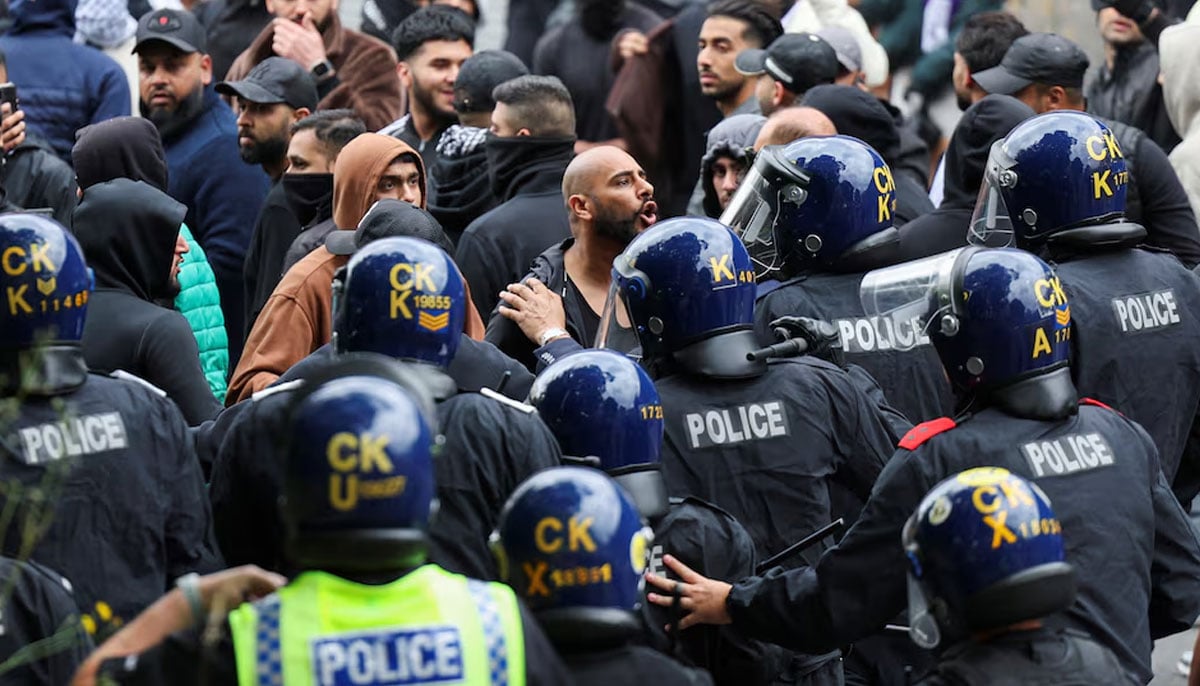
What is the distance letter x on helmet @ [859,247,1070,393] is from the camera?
5465mm

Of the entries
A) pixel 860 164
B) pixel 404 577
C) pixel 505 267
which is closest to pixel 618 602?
pixel 404 577

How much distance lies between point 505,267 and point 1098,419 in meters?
3.60

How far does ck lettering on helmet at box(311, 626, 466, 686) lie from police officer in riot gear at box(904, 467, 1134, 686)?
1239mm

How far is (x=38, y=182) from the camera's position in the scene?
8977 millimetres

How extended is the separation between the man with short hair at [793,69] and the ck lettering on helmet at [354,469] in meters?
6.66

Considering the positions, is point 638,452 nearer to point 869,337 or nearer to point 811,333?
point 811,333

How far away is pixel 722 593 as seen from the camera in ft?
17.8

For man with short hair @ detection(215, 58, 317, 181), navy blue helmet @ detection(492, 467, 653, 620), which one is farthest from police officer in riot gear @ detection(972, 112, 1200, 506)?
man with short hair @ detection(215, 58, 317, 181)

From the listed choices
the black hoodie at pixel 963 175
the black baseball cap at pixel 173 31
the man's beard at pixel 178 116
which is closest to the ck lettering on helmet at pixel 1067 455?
the black hoodie at pixel 963 175

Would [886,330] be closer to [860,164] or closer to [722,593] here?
[860,164]

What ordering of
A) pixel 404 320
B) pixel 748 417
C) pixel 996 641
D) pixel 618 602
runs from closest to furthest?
1. pixel 618 602
2. pixel 996 641
3. pixel 404 320
4. pixel 748 417

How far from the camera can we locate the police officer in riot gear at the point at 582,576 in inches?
166

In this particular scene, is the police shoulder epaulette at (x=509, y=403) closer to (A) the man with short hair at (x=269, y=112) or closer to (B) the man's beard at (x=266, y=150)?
(A) the man with short hair at (x=269, y=112)

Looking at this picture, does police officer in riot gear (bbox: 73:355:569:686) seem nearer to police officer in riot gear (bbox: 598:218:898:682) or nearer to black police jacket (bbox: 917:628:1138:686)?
black police jacket (bbox: 917:628:1138:686)
